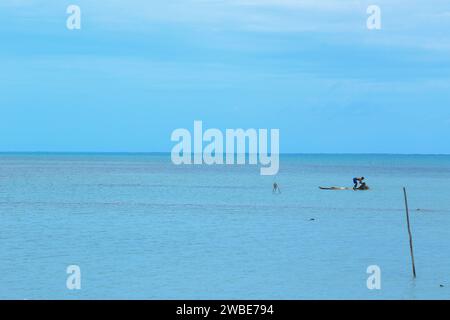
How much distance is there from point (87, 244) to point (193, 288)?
9.56m

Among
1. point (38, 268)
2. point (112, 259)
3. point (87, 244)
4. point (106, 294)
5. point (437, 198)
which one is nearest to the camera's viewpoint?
point (106, 294)

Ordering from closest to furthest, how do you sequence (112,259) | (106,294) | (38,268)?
(106,294), (38,268), (112,259)

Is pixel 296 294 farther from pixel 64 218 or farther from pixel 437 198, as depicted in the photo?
pixel 437 198

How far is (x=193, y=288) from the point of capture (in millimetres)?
23797

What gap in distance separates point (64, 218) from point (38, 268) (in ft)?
53.2

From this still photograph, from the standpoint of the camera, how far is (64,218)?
1663 inches

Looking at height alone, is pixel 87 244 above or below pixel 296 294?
above
